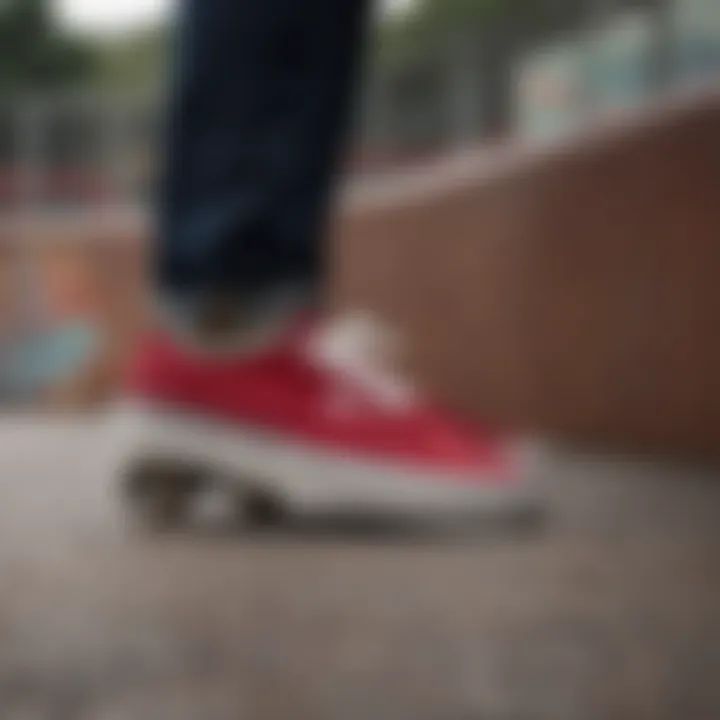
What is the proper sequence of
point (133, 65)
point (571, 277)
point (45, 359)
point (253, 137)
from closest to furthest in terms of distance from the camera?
1. point (253, 137)
2. point (571, 277)
3. point (45, 359)
4. point (133, 65)

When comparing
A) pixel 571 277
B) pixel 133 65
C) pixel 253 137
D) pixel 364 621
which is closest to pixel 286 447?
pixel 253 137

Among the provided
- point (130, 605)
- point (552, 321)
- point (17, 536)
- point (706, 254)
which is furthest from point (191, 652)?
point (552, 321)

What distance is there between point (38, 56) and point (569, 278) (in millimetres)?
801

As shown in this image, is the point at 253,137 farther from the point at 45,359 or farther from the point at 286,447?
the point at 45,359

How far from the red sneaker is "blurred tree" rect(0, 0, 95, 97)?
A: 41.4 inches

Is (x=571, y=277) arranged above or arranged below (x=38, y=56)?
below

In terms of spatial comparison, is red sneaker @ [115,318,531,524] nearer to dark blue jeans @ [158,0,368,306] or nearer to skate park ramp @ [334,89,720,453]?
dark blue jeans @ [158,0,368,306]

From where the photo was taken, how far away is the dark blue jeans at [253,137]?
836mm

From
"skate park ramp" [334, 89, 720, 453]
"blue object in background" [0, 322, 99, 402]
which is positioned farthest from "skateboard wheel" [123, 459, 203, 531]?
"blue object in background" [0, 322, 99, 402]

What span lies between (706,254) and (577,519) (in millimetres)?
340

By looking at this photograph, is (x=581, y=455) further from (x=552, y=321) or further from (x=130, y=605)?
(x=130, y=605)

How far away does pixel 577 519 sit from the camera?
911 mm

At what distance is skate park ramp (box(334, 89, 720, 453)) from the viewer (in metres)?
1.21

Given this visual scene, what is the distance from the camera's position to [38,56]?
190 centimetres
